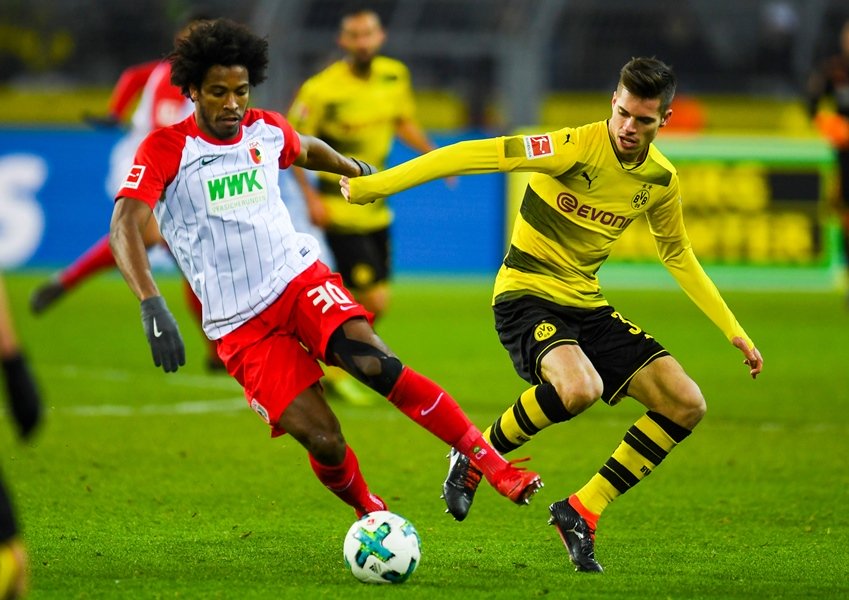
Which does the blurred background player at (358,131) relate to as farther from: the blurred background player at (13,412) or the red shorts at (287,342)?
the blurred background player at (13,412)

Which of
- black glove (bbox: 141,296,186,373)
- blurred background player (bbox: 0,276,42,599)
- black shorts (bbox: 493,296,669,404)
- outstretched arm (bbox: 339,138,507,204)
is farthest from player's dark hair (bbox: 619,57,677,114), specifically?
blurred background player (bbox: 0,276,42,599)

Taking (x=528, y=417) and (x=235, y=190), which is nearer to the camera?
(x=235, y=190)

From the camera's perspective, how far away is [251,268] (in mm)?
5340

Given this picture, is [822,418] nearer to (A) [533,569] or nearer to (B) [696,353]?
(B) [696,353]

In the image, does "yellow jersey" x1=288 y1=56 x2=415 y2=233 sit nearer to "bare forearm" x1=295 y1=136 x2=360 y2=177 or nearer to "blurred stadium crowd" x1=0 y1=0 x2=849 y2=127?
"bare forearm" x1=295 y1=136 x2=360 y2=177

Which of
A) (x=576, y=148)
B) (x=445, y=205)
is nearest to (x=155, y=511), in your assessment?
(x=576, y=148)

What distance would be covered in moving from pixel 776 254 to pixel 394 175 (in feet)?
40.5

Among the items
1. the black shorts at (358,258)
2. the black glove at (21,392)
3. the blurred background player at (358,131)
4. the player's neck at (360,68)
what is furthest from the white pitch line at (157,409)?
the black glove at (21,392)

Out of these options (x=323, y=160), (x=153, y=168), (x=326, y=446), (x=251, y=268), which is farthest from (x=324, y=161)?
(x=326, y=446)

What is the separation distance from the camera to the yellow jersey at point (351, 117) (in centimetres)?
989

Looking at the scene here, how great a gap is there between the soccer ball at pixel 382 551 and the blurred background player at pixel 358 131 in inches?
190

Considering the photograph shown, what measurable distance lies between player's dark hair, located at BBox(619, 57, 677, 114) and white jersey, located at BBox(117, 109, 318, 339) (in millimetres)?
1341

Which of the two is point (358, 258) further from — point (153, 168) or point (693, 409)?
point (153, 168)

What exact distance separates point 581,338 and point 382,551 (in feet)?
4.53
